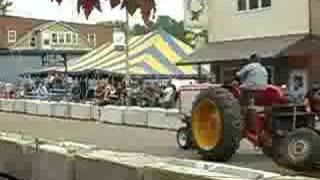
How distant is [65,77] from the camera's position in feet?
135

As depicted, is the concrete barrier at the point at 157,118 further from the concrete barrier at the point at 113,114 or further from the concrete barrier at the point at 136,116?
the concrete barrier at the point at 113,114

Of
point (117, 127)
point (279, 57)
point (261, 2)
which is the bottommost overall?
point (117, 127)

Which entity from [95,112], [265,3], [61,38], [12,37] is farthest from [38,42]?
[95,112]

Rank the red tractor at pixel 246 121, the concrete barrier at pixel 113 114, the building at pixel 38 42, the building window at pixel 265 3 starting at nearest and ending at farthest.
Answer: the red tractor at pixel 246 121 → the concrete barrier at pixel 113 114 → the building window at pixel 265 3 → the building at pixel 38 42

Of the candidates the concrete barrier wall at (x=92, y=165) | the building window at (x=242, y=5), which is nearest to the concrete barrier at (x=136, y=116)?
the building window at (x=242, y=5)

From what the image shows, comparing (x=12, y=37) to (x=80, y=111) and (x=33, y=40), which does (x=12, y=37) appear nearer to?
(x=33, y=40)

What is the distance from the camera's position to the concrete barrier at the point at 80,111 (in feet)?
94.7

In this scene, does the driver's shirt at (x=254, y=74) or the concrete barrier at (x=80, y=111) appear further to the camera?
the concrete barrier at (x=80, y=111)

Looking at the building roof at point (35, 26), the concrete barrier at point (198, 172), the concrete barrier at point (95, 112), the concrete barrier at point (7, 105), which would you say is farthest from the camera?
the building roof at point (35, 26)

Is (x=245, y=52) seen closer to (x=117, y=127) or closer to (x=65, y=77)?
(x=117, y=127)

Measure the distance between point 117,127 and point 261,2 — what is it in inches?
374

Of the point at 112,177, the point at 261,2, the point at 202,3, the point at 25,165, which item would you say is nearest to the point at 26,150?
the point at 25,165

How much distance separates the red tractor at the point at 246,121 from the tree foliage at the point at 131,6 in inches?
351

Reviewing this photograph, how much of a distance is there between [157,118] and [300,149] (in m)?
12.5
